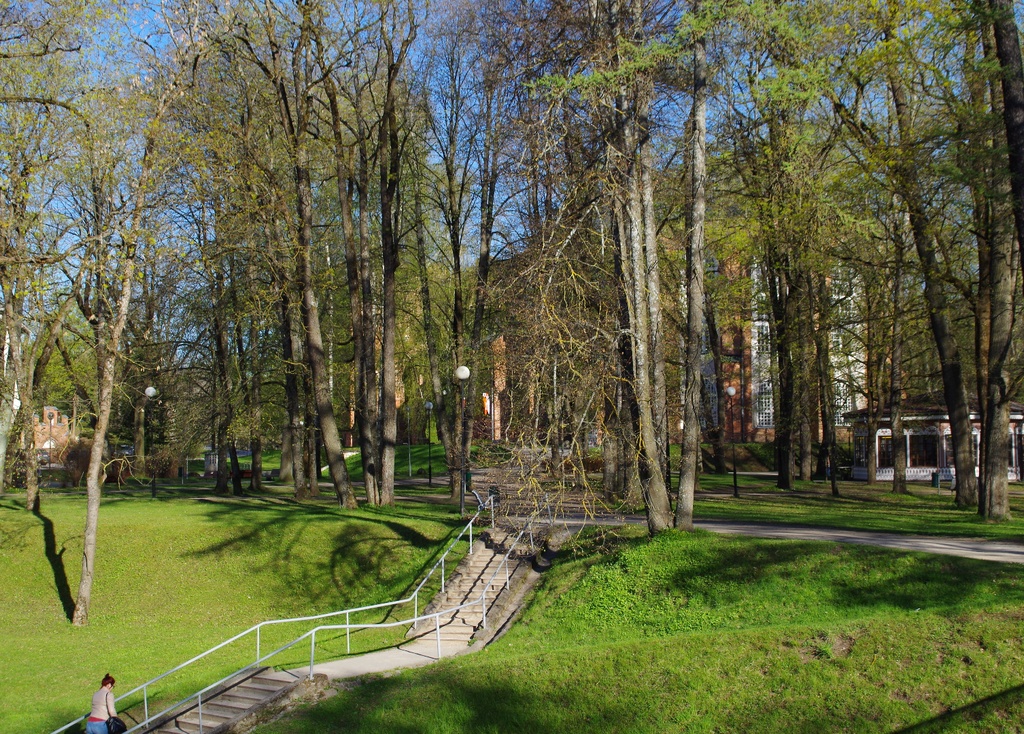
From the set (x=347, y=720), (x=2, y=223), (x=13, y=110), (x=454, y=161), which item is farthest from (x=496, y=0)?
(x=347, y=720)

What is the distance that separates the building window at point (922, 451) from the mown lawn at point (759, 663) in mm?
29487

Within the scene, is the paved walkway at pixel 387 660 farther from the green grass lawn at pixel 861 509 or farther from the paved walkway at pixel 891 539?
the green grass lawn at pixel 861 509

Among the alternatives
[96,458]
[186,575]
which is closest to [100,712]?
[96,458]

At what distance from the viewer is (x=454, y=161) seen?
1126 inches

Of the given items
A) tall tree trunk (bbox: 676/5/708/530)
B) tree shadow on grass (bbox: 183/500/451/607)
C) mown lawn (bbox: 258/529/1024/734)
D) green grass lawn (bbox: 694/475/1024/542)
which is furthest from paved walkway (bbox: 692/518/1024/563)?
tree shadow on grass (bbox: 183/500/451/607)

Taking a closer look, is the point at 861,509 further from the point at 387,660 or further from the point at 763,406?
the point at 763,406

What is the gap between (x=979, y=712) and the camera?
9.11 metres

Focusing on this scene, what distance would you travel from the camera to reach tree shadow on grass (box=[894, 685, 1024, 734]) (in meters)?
9.04

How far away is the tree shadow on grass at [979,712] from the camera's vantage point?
29.7ft

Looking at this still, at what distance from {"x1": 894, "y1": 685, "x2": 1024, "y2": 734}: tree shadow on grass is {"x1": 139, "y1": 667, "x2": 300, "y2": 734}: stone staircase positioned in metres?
8.12

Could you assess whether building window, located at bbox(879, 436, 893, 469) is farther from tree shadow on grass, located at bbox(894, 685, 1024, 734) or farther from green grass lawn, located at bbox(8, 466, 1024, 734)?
tree shadow on grass, located at bbox(894, 685, 1024, 734)

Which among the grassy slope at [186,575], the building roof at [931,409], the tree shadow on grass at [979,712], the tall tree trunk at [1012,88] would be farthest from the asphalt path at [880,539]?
the building roof at [931,409]

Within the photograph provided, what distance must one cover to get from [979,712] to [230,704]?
9485mm

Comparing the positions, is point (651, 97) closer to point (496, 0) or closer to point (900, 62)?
point (900, 62)
